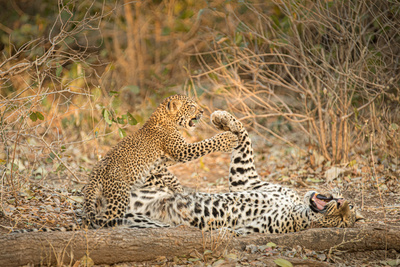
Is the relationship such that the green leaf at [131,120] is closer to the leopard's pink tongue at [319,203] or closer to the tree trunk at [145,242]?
the tree trunk at [145,242]

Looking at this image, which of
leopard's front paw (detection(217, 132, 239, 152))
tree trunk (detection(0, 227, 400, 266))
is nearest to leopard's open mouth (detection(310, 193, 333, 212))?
tree trunk (detection(0, 227, 400, 266))

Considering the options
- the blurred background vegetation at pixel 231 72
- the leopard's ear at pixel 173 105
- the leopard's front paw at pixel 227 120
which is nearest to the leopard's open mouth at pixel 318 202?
the leopard's front paw at pixel 227 120

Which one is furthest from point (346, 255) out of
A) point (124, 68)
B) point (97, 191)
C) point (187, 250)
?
point (124, 68)

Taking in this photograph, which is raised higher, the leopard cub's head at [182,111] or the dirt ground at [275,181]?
the leopard cub's head at [182,111]

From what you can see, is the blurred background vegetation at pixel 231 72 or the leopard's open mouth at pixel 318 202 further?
the blurred background vegetation at pixel 231 72

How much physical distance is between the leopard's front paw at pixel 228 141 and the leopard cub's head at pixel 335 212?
65.1 inches

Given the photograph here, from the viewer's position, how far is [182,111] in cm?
659

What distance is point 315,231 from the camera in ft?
15.5

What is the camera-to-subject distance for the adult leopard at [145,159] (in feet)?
17.4

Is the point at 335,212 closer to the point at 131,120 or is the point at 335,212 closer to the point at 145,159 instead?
the point at 145,159

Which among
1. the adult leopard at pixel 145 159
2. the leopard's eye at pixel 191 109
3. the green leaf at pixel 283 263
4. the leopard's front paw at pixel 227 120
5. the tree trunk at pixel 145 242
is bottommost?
the green leaf at pixel 283 263

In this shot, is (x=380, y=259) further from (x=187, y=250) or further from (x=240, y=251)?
(x=187, y=250)

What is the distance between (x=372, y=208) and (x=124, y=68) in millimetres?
8340

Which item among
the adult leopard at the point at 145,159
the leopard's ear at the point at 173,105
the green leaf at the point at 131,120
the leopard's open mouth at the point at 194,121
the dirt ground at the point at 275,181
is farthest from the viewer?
the leopard's open mouth at the point at 194,121
